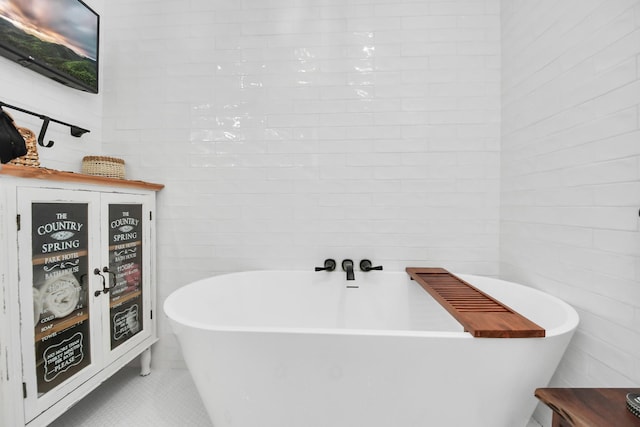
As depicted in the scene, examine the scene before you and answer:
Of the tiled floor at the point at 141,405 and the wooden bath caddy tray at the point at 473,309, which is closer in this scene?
the wooden bath caddy tray at the point at 473,309

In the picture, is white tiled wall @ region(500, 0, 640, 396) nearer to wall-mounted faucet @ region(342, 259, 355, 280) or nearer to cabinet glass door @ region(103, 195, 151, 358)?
wall-mounted faucet @ region(342, 259, 355, 280)

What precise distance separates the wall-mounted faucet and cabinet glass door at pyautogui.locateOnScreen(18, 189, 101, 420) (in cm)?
128

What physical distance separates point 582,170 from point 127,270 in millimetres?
2265

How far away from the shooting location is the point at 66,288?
4.09ft

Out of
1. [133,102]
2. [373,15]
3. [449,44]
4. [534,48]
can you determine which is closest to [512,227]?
[534,48]

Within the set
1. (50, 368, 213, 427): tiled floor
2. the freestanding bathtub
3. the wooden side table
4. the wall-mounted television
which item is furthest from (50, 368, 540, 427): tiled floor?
the wall-mounted television

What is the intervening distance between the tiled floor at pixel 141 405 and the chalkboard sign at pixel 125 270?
1.05ft

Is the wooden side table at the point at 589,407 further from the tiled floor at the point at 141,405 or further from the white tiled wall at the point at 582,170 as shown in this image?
the tiled floor at the point at 141,405

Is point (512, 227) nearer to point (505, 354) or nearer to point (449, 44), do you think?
point (505, 354)

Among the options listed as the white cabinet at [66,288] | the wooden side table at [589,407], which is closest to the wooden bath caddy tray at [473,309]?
the wooden side table at [589,407]

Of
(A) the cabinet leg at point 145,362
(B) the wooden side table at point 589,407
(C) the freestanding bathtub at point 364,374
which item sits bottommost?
(A) the cabinet leg at point 145,362

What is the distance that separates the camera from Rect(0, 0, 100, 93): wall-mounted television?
4.37 ft

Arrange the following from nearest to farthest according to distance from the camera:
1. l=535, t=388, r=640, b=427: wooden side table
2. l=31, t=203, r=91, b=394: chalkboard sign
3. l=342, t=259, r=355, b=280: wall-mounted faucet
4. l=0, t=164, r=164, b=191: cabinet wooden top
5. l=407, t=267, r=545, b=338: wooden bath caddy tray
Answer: l=535, t=388, r=640, b=427: wooden side table, l=407, t=267, r=545, b=338: wooden bath caddy tray, l=0, t=164, r=164, b=191: cabinet wooden top, l=31, t=203, r=91, b=394: chalkboard sign, l=342, t=259, r=355, b=280: wall-mounted faucet

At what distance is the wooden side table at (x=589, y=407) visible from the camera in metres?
0.59
